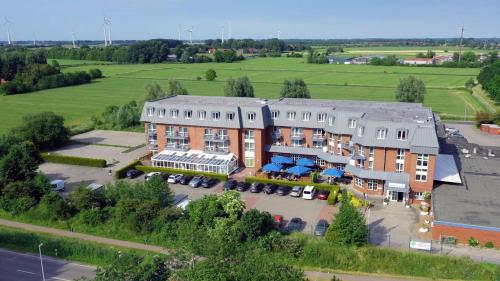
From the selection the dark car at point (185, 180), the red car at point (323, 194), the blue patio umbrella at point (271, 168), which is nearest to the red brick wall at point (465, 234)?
the red car at point (323, 194)

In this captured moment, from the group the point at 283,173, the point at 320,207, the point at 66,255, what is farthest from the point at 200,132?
the point at 66,255

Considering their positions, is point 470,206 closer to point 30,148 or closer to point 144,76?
point 30,148

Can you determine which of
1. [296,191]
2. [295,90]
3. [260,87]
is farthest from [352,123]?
[260,87]

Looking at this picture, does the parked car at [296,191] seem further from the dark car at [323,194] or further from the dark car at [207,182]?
the dark car at [207,182]

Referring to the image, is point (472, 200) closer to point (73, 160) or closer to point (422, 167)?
point (422, 167)

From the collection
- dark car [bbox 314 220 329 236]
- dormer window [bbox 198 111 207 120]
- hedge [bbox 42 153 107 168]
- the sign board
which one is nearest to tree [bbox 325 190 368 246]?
dark car [bbox 314 220 329 236]

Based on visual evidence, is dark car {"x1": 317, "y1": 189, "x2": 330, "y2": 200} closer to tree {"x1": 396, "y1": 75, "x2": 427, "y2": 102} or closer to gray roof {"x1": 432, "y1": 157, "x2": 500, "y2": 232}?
gray roof {"x1": 432, "y1": 157, "x2": 500, "y2": 232}
